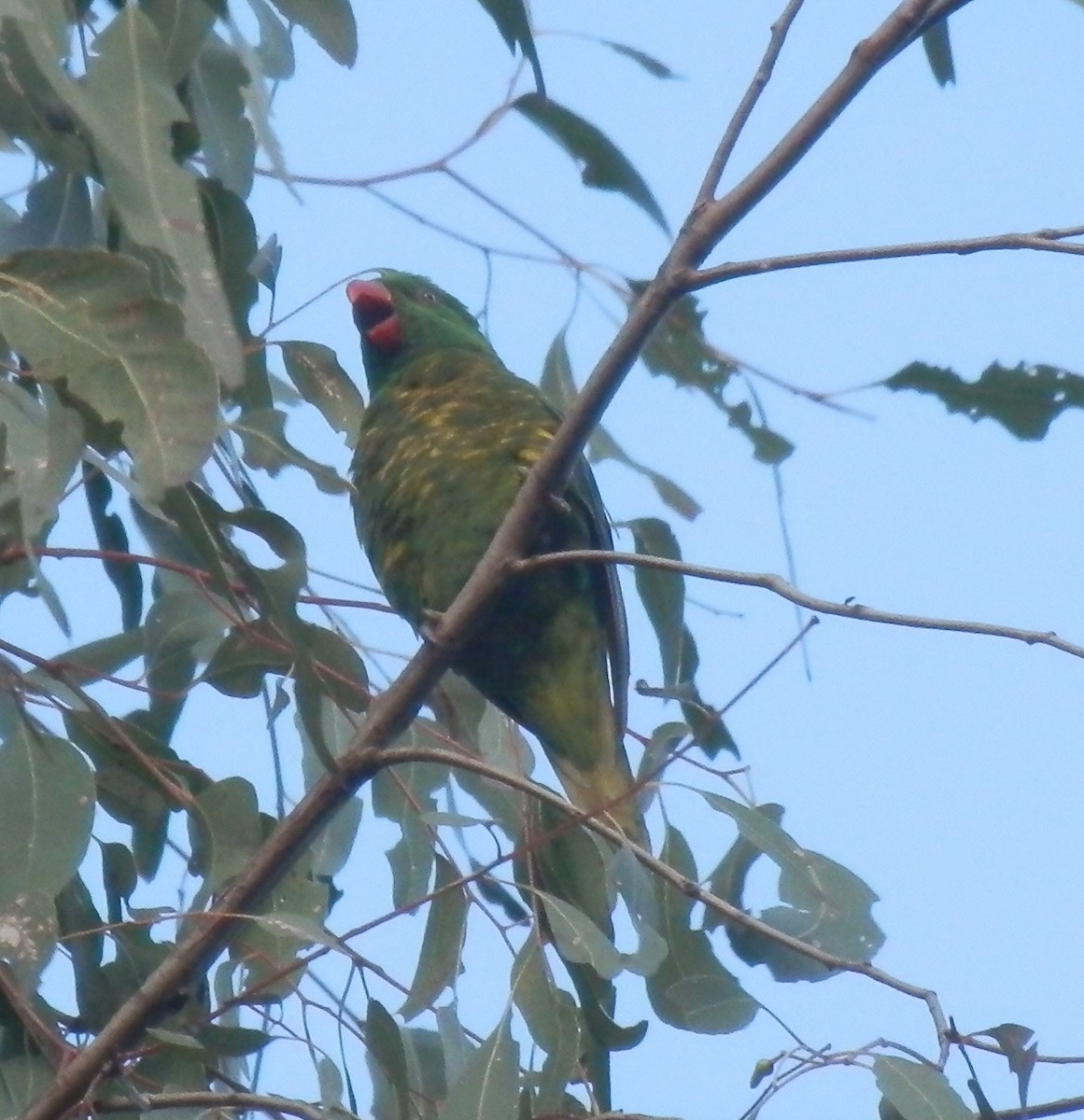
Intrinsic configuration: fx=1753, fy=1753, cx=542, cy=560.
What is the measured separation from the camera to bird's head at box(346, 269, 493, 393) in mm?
3102

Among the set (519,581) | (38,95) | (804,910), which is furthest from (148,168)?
(519,581)

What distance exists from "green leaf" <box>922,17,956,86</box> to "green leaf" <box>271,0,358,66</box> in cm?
60

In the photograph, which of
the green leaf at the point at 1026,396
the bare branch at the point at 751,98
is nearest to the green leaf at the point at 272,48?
the bare branch at the point at 751,98

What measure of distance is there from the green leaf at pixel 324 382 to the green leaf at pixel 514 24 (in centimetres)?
61

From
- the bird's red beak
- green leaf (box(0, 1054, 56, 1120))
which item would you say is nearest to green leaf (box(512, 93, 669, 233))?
green leaf (box(0, 1054, 56, 1120))

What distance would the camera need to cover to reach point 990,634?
1.26m

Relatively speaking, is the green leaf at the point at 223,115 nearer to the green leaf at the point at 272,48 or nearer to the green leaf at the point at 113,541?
the green leaf at the point at 272,48

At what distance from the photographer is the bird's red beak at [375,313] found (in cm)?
312

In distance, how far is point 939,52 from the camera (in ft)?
6.06

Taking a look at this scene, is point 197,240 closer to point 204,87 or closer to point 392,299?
point 204,87

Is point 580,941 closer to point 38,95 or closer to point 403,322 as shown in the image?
point 38,95

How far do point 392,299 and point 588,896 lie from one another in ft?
4.94

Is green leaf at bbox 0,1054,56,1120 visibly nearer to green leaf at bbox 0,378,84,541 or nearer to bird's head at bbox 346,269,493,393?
green leaf at bbox 0,378,84,541

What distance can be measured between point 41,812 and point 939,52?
3.89ft
